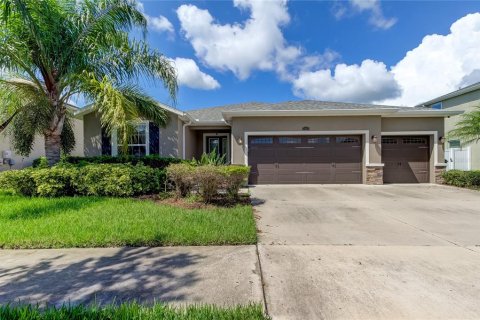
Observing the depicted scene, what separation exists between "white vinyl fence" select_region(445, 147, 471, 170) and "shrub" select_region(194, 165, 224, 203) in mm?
18418

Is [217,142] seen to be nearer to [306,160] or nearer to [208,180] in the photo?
[306,160]

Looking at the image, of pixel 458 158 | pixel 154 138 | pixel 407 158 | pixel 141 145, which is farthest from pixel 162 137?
pixel 458 158

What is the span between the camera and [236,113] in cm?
1112

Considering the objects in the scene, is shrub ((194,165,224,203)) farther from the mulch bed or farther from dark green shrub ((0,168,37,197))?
dark green shrub ((0,168,37,197))

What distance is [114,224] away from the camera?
4824mm

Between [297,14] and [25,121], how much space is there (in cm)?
1219

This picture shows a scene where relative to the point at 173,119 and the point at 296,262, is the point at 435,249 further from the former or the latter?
the point at 173,119

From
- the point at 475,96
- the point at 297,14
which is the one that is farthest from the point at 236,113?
the point at 475,96

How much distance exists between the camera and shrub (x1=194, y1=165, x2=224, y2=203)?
21.6 ft

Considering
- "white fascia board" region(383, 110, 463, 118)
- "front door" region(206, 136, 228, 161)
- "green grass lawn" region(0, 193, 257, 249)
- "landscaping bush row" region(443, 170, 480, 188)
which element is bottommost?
"green grass lawn" region(0, 193, 257, 249)

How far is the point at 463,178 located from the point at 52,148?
55.9ft

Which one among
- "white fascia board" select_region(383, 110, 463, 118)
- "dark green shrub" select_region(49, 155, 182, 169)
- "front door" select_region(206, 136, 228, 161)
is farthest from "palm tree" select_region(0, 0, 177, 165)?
"white fascia board" select_region(383, 110, 463, 118)

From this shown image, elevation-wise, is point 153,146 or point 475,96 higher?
point 475,96

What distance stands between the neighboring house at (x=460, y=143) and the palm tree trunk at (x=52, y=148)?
21.3 metres
